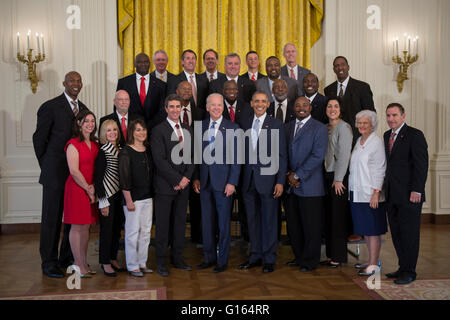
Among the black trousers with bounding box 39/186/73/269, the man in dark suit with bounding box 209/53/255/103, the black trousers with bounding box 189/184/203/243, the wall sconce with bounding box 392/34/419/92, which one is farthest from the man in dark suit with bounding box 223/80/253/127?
the wall sconce with bounding box 392/34/419/92

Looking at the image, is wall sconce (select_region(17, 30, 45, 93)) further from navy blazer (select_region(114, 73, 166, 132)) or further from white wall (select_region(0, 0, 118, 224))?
navy blazer (select_region(114, 73, 166, 132))

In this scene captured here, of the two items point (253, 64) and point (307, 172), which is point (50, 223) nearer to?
point (307, 172)

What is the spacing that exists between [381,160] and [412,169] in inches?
10.7

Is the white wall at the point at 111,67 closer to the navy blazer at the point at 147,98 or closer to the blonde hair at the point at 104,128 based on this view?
the navy blazer at the point at 147,98

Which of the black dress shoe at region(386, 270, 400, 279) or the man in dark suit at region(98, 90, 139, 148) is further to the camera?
the man in dark suit at region(98, 90, 139, 148)

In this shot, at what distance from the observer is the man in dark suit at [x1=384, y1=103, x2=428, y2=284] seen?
3.65 m

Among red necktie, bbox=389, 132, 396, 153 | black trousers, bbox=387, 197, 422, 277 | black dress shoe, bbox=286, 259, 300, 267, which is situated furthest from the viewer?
black dress shoe, bbox=286, 259, 300, 267

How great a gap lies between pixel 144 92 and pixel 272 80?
1385 millimetres

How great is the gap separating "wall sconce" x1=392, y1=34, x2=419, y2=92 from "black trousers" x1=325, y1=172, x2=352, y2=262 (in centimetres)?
294

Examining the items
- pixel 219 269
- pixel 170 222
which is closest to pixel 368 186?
pixel 219 269

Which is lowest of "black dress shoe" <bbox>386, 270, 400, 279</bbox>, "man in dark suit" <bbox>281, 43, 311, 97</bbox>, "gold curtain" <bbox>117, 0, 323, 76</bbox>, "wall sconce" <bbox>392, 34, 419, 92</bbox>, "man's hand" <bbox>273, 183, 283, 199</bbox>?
"black dress shoe" <bbox>386, 270, 400, 279</bbox>

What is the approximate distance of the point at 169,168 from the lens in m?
4.03

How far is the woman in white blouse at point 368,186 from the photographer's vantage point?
389 cm

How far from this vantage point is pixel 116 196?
4.09 m
